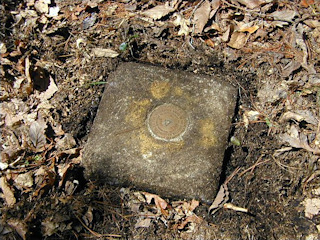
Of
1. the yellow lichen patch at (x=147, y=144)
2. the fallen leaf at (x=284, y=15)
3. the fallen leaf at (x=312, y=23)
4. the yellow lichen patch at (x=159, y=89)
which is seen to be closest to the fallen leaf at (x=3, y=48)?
the yellow lichen patch at (x=159, y=89)

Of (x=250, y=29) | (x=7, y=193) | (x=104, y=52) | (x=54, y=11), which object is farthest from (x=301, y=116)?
(x=54, y=11)

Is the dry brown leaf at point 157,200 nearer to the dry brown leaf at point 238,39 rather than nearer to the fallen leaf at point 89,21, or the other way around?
the dry brown leaf at point 238,39

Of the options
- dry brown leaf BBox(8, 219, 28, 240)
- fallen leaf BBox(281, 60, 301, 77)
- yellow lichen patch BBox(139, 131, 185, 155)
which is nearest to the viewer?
dry brown leaf BBox(8, 219, 28, 240)

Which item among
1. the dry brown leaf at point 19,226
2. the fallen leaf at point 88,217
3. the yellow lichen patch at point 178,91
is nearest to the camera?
the dry brown leaf at point 19,226

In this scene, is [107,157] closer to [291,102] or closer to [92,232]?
[92,232]

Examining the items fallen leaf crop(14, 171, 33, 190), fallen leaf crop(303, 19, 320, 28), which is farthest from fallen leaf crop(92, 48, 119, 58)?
fallen leaf crop(303, 19, 320, 28)

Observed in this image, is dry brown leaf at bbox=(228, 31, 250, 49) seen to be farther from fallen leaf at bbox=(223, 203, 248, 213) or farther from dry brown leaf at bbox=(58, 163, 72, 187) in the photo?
dry brown leaf at bbox=(58, 163, 72, 187)

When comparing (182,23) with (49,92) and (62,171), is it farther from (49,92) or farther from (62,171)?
(62,171)
